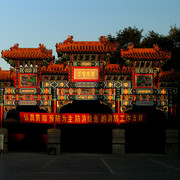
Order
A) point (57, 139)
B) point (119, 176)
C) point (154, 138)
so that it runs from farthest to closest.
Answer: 1. point (154, 138)
2. point (57, 139)
3. point (119, 176)

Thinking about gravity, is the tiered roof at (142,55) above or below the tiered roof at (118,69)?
above

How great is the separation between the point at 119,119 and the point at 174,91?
442cm

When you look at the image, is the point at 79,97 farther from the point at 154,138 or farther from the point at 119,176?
the point at 119,176

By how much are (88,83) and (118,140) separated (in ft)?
14.6

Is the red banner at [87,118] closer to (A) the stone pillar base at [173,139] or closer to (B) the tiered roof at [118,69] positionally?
(A) the stone pillar base at [173,139]

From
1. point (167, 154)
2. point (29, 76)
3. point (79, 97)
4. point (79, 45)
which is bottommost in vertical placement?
point (167, 154)

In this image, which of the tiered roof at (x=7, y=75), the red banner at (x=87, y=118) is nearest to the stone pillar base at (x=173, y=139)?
the red banner at (x=87, y=118)

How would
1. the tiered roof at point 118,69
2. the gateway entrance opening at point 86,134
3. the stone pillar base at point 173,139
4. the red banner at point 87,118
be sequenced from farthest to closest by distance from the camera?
the gateway entrance opening at point 86,134
the tiered roof at point 118,69
the red banner at point 87,118
the stone pillar base at point 173,139

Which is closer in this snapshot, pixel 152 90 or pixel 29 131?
pixel 152 90

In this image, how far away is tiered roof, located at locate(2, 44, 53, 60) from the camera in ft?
75.8

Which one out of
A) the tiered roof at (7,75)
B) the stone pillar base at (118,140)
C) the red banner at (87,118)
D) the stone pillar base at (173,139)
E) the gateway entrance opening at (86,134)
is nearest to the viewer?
the stone pillar base at (118,140)

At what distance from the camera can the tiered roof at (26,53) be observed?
75.8 ft

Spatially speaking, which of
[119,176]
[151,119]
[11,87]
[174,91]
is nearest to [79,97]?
[11,87]

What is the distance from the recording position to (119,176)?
1303 cm
